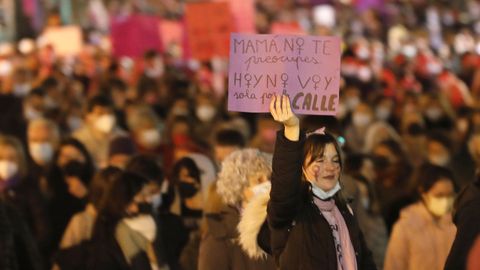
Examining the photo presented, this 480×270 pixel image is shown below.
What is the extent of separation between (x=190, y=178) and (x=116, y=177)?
171 centimetres

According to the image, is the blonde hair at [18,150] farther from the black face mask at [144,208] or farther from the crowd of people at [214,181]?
the black face mask at [144,208]

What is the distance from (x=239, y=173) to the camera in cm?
733

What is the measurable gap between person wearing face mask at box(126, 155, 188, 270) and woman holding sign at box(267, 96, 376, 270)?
7.62ft

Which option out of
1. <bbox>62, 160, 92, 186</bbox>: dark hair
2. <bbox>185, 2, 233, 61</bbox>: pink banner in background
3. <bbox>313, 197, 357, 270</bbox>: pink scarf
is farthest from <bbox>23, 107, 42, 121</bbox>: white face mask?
<bbox>313, 197, 357, 270</bbox>: pink scarf

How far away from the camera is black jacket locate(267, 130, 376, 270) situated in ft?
19.2

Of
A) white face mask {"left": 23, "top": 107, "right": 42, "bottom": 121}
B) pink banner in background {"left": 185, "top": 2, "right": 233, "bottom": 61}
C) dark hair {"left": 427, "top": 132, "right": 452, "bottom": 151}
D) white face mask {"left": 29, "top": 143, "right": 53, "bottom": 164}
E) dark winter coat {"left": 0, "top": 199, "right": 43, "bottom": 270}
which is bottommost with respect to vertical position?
dark winter coat {"left": 0, "top": 199, "right": 43, "bottom": 270}

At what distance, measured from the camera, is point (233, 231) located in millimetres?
7469

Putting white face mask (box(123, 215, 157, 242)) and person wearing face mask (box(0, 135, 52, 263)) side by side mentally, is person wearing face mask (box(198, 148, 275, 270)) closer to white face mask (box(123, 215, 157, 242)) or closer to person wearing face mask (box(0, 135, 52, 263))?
→ white face mask (box(123, 215, 157, 242))

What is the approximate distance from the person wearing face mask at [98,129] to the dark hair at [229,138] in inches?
103

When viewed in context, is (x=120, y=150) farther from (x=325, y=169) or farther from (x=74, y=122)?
(x=325, y=169)

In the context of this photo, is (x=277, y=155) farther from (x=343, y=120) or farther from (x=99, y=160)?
(x=343, y=120)

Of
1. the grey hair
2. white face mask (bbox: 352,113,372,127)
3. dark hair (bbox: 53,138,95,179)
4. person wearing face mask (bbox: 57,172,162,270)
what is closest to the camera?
the grey hair

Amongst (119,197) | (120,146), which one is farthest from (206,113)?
(119,197)

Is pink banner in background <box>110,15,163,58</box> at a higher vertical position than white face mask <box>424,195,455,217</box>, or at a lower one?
higher
